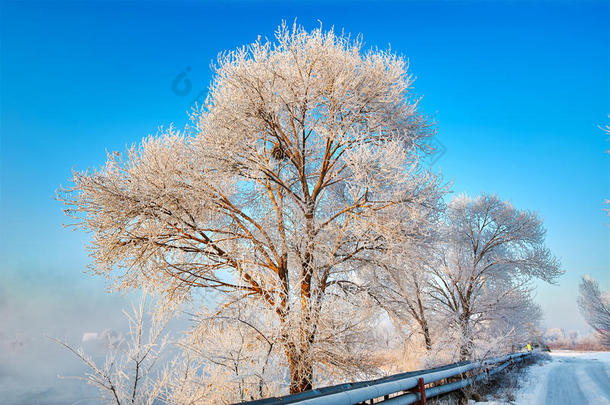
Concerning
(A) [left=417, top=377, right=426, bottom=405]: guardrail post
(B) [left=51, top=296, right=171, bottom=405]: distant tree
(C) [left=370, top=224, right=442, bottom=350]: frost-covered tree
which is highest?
(C) [left=370, top=224, right=442, bottom=350]: frost-covered tree

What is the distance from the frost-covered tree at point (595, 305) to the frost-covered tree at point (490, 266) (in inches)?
699

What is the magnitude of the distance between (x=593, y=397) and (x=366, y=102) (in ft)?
29.0

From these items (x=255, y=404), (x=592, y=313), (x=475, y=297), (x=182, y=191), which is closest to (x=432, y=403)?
(x=255, y=404)

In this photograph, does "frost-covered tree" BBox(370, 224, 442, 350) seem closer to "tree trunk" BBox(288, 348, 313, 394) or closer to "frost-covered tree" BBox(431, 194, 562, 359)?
"tree trunk" BBox(288, 348, 313, 394)

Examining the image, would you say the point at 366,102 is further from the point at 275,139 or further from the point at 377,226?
Result: the point at 377,226

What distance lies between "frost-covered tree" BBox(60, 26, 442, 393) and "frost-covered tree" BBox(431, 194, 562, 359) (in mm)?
9918

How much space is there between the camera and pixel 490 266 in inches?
695

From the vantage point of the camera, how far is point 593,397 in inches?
324

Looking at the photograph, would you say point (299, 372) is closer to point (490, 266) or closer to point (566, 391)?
point (566, 391)

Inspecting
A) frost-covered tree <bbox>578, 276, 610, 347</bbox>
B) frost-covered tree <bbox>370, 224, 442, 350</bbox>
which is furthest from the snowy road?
frost-covered tree <bbox>578, 276, 610, 347</bbox>

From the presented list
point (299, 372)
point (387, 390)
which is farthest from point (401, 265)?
point (387, 390)

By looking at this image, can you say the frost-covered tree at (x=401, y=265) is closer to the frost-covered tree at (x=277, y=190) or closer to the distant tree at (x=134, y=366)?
the frost-covered tree at (x=277, y=190)

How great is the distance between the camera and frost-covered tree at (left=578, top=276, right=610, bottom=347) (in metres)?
28.6

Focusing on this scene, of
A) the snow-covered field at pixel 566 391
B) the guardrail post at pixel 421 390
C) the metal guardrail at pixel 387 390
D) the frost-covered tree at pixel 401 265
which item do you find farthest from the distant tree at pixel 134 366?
the snow-covered field at pixel 566 391
